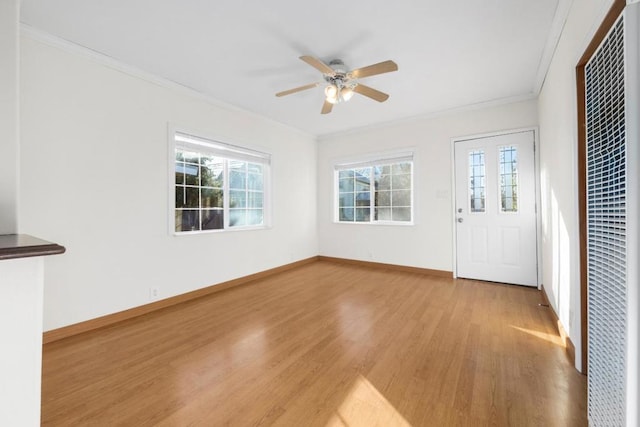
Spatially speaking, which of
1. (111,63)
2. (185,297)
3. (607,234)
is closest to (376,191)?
(185,297)

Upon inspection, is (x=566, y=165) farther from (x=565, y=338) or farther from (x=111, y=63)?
(x=111, y=63)

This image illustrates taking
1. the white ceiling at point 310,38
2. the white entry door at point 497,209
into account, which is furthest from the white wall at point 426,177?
the white ceiling at point 310,38

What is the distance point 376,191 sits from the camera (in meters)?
4.90

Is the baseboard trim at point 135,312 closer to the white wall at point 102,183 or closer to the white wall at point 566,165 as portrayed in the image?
the white wall at point 102,183

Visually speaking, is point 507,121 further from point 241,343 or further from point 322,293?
point 241,343

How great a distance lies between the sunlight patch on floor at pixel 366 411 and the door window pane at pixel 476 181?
3.21 m

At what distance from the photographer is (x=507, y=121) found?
3.68 metres

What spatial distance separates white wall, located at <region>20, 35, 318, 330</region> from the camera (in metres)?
2.24

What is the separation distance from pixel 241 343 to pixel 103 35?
9.38 feet

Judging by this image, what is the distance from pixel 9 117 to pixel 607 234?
276 cm

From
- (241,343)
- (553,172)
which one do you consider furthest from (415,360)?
(553,172)

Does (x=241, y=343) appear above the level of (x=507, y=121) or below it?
below

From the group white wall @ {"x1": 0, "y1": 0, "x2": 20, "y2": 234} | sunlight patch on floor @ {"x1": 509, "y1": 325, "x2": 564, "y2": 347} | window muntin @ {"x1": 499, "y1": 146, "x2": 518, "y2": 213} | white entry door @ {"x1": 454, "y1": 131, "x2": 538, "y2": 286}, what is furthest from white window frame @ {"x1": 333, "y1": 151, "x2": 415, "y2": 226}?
white wall @ {"x1": 0, "y1": 0, "x2": 20, "y2": 234}

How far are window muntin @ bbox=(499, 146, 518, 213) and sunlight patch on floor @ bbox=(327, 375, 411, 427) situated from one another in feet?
10.7
